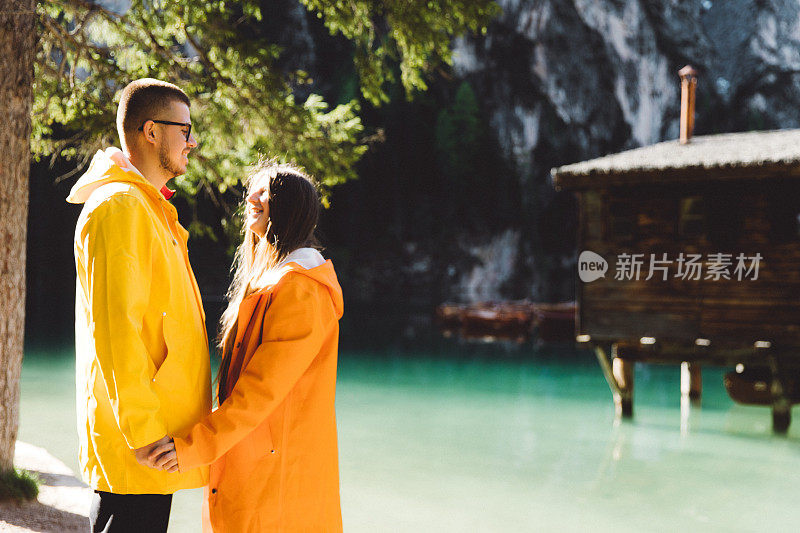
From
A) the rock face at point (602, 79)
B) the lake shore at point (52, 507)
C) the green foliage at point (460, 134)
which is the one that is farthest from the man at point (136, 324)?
the green foliage at point (460, 134)

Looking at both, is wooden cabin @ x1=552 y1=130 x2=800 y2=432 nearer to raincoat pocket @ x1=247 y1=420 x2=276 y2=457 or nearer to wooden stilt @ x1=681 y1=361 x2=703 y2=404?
wooden stilt @ x1=681 y1=361 x2=703 y2=404

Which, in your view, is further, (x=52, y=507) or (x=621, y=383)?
(x=621, y=383)

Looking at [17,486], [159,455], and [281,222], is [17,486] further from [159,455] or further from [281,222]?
[281,222]

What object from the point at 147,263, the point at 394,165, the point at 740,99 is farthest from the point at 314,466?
the point at 740,99

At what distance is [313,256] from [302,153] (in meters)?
5.25

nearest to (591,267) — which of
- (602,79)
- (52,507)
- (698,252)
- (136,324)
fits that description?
(698,252)

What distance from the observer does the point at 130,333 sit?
Answer: 6.55 ft

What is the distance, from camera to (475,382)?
1714 centimetres

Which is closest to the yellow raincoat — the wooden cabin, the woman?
the woman

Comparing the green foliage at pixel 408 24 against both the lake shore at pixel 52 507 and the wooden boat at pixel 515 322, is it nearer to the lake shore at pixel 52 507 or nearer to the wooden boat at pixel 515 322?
the lake shore at pixel 52 507

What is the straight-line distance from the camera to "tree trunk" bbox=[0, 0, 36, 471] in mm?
4473

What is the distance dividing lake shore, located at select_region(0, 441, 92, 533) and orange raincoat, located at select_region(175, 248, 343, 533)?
2417 millimetres

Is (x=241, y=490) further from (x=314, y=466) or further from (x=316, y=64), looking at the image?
(x=316, y=64)

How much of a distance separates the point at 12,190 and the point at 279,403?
10.8 feet
